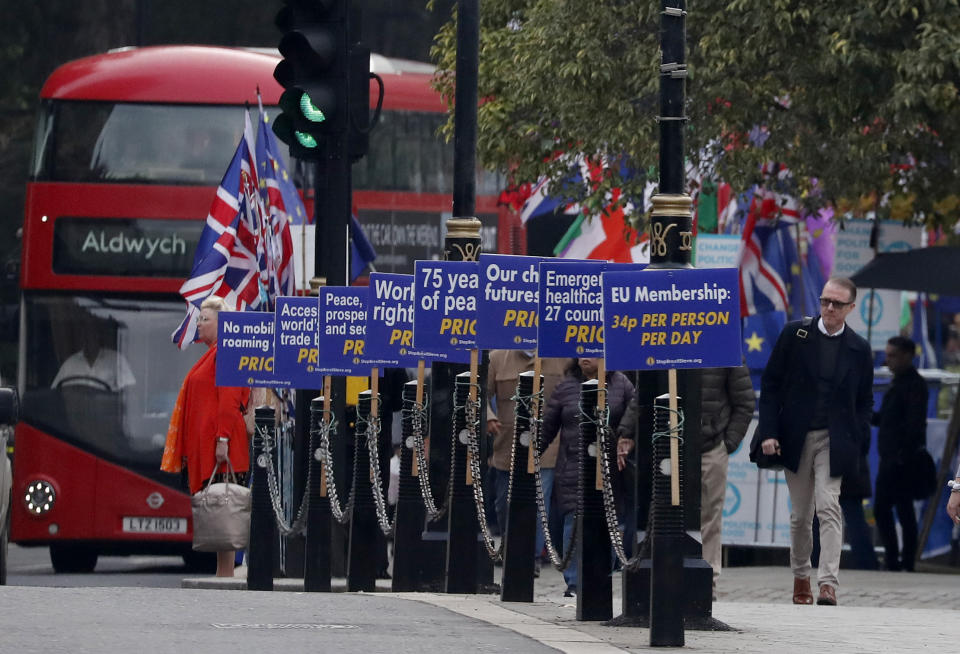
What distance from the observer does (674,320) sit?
30.8 feet

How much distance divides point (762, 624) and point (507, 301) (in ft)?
6.80

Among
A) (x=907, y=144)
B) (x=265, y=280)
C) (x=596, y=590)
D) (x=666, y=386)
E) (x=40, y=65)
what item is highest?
(x=40, y=65)

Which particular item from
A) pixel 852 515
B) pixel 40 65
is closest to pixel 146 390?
pixel 852 515

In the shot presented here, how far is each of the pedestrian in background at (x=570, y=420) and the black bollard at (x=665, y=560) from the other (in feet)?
14.7

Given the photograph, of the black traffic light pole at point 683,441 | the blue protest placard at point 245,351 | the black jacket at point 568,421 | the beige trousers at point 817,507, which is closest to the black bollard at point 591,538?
the black traffic light pole at point 683,441

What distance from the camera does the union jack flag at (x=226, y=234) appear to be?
17.7 m

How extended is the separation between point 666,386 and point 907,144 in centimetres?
942

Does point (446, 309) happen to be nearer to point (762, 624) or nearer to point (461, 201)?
point (461, 201)

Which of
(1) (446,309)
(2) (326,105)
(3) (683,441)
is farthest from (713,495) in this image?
(3) (683,441)

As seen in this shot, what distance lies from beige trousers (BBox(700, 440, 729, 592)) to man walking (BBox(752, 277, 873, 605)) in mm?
336

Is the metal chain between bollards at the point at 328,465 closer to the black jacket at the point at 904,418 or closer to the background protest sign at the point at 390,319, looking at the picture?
the background protest sign at the point at 390,319

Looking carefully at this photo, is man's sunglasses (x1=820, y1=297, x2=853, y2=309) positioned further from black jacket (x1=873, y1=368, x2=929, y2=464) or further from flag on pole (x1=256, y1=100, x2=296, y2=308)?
flag on pole (x1=256, y1=100, x2=296, y2=308)

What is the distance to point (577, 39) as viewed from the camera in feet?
60.6

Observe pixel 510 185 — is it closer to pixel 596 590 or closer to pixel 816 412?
pixel 816 412
